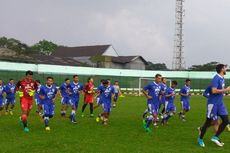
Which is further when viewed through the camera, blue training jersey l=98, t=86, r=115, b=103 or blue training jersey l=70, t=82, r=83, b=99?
blue training jersey l=70, t=82, r=83, b=99

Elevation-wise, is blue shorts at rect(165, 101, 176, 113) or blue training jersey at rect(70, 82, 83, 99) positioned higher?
blue training jersey at rect(70, 82, 83, 99)

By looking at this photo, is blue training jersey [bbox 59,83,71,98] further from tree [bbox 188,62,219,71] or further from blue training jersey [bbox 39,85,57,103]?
tree [bbox 188,62,219,71]

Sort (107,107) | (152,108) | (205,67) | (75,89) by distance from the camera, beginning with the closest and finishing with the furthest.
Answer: (152,108) < (107,107) < (75,89) < (205,67)

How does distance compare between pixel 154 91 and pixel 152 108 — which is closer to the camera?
pixel 152 108

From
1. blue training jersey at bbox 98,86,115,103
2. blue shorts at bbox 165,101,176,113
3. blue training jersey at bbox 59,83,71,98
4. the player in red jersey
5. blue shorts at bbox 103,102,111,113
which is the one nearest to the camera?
the player in red jersey

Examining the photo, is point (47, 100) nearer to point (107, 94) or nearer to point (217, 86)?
point (107, 94)

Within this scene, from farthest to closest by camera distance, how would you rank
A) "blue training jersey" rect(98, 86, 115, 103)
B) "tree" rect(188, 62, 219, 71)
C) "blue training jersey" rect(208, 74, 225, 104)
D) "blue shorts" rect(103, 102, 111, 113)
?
"tree" rect(188, 62, 219, 71) → "blue training jersey" rect(98, 86, 115, 103) → "blue shorts" rect(103, 102, 111, 113) → "blue training jersey" rect(208, 74, 225, 104)

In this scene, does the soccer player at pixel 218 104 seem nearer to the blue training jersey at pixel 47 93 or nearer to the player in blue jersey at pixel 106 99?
the blue training jersey at pixel 47 93

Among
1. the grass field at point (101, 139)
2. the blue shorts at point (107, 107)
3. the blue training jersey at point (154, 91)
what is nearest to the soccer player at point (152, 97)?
the blue training jersey at point (154, 91)

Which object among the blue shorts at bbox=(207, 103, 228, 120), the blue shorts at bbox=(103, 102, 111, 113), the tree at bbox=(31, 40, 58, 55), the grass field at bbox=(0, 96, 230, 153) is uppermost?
the tree at bbox=(31, 40, 58, 55)

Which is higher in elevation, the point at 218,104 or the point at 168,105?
the point at 218,104

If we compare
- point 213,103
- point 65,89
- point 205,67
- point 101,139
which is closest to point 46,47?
point 205,67

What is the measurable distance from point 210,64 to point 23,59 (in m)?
46.3

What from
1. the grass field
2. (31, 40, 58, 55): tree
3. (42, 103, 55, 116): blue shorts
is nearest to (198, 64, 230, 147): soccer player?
the grass field
